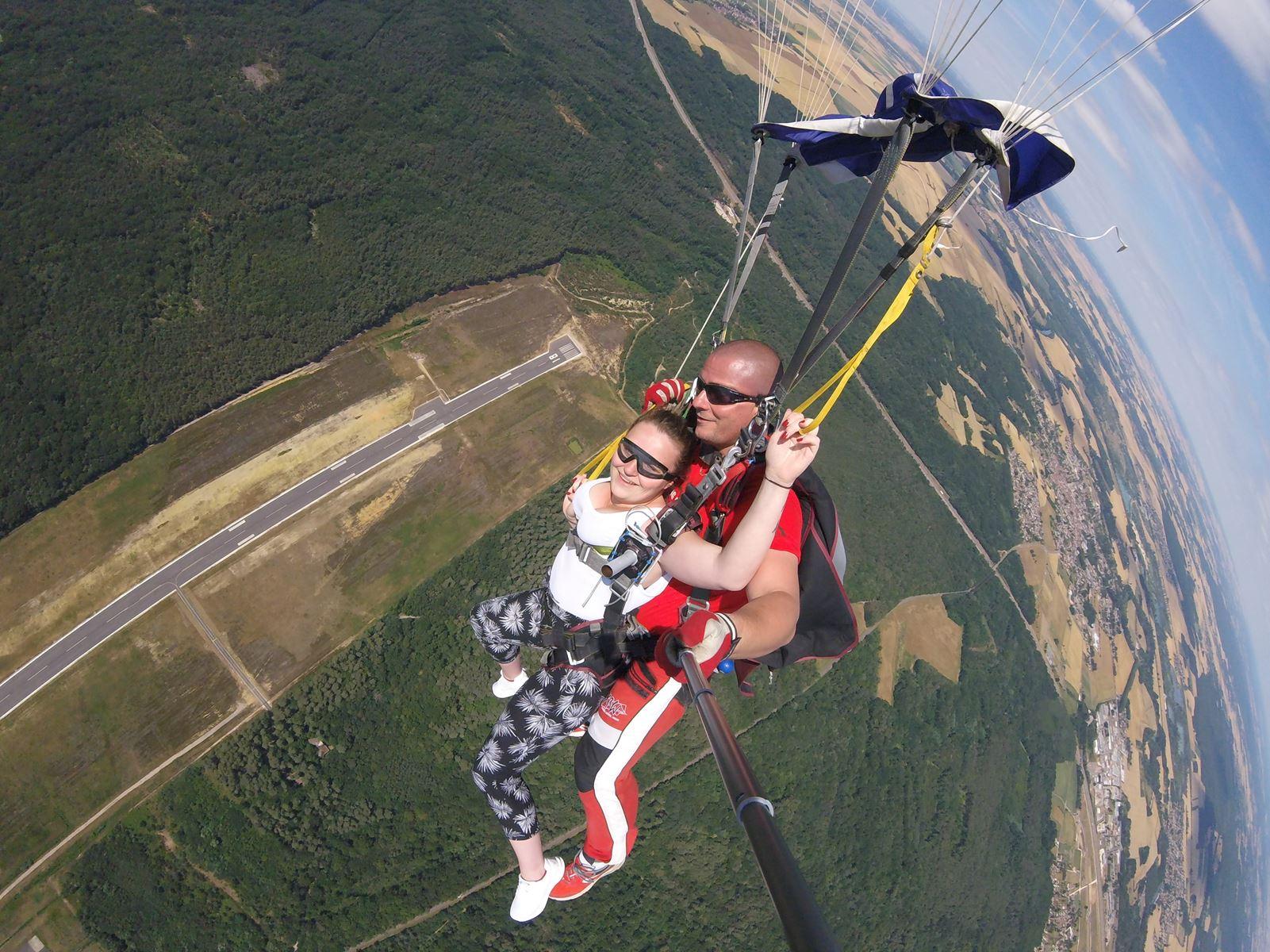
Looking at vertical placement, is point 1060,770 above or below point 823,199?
below

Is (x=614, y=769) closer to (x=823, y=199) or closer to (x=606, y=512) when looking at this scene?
(x=606, y=512)

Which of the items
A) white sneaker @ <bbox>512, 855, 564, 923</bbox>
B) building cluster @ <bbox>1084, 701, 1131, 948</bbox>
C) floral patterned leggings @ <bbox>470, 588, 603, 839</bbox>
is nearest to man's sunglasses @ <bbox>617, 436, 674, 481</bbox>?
floral patterned leggings @ <bbox>470, 588, 603, 839</bbox>

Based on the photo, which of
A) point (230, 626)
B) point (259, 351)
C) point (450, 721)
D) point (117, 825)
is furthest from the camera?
point (259, 351)

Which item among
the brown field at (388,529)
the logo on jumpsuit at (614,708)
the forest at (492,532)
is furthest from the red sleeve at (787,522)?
the brown field at (388,529)

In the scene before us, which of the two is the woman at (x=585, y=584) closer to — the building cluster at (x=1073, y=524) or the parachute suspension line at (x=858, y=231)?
the parachute suspension line at (x=858, y=231)

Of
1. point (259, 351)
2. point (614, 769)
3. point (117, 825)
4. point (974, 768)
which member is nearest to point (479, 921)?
point (117, 825)

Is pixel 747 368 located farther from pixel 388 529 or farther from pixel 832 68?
pixel 388 529
